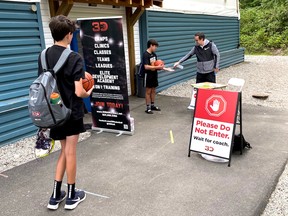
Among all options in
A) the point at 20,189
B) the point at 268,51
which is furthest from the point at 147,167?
the point at 268,51

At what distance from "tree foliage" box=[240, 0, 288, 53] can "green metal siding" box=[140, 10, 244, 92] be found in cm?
905

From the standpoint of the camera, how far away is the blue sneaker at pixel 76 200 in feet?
10.5

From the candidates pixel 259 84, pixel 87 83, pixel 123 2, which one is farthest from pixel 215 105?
pixel 259 84

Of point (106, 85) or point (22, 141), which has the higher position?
point (106, 85)

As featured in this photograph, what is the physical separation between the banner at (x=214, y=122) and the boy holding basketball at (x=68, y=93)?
1.97 m

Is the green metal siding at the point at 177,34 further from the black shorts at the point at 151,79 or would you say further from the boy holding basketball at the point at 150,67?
the black shorts at the point at 151,79

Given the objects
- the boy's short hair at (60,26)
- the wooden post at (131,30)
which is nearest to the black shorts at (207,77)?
the wooden post at (131,30)

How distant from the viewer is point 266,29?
2323 centimetres

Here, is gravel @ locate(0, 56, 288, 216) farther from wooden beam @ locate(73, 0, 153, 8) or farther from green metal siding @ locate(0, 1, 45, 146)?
wooden beam @ locate(73, 0, 153, 8)

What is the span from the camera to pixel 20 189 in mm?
3764

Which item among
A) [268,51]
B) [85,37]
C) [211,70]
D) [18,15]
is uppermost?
[18,15]

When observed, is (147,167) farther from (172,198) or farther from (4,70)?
(4,70)

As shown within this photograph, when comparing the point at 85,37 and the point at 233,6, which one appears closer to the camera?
the point at 85,37

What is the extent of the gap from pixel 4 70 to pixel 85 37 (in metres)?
1.53
